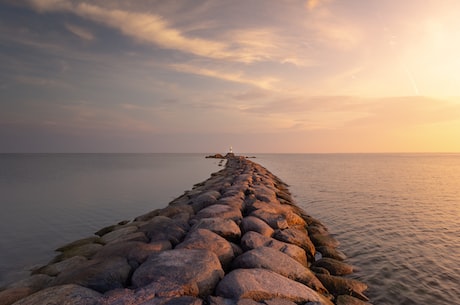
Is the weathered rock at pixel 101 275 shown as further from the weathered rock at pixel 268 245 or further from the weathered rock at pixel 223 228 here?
the weathered rock at pixel 268 245

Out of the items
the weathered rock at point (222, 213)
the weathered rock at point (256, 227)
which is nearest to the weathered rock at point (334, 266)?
the weathered rock at point (256, 227)

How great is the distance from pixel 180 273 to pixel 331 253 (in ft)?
17.4

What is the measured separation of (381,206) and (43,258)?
16.3m

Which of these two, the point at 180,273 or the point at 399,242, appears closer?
the point at 180,273

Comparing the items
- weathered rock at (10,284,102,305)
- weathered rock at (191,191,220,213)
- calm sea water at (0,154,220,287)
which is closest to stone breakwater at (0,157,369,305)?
weathered rock at (10,284,102,305)

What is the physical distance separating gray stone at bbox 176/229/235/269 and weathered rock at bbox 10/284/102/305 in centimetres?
185

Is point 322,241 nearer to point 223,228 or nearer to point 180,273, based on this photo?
point 223,228

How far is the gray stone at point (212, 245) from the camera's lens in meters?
5.49

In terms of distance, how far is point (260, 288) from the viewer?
4.13 meters

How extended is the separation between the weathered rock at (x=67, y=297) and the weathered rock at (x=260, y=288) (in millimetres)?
1761

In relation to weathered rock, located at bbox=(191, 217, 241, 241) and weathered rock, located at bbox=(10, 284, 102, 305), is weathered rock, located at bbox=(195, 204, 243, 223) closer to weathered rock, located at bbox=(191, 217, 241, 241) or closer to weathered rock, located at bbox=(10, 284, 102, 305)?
weathered rock, located at bbox=(191, 217, 241, 241)

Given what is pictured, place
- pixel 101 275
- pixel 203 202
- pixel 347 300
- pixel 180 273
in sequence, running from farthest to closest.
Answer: pixel 203 202, pixel 347 300, pixel 101 275, pixel 180 273

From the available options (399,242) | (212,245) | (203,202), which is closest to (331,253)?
(399,242)

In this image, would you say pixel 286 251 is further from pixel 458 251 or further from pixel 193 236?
pixel 458 251
